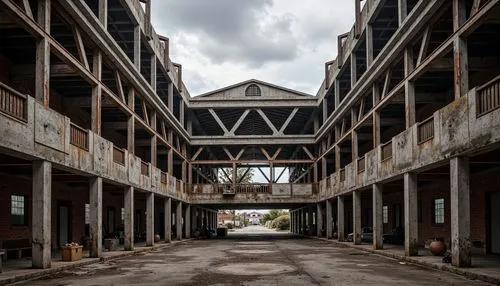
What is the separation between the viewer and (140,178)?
92.6 ft

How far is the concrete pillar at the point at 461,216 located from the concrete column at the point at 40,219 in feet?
37.5

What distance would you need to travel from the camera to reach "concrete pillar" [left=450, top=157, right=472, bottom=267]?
1561 cm

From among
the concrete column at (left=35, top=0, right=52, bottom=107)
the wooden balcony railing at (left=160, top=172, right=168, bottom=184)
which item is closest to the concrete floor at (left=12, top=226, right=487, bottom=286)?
the concrete column at (left=35, top=0, right=52, bottom=107)

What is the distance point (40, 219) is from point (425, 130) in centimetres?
1239

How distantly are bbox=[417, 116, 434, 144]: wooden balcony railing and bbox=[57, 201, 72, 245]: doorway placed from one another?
674 inches

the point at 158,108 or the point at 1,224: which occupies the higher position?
the point at 158,108

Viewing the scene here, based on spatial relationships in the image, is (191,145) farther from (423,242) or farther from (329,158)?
(423,242)

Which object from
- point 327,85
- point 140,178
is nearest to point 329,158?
point 327,85

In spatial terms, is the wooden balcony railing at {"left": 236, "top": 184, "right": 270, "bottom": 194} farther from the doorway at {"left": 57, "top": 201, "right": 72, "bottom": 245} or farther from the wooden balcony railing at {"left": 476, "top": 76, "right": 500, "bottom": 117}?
the wooden balcony railing at {"left": 476, "top": 76, "right": 500, "bottom": 117}

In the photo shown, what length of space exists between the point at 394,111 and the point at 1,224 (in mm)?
20405

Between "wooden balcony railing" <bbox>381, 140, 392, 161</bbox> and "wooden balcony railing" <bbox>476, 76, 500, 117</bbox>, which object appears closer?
"wooden balcony railing" <bbox>476, 76, 500, 117</bbox>

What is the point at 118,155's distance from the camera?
24.6m

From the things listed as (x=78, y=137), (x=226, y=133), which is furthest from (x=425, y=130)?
(x=226, y=133)

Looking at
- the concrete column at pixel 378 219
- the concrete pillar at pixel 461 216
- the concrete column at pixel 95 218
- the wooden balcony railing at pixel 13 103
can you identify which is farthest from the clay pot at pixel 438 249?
the wooden balcony railing at pixel 13 103
